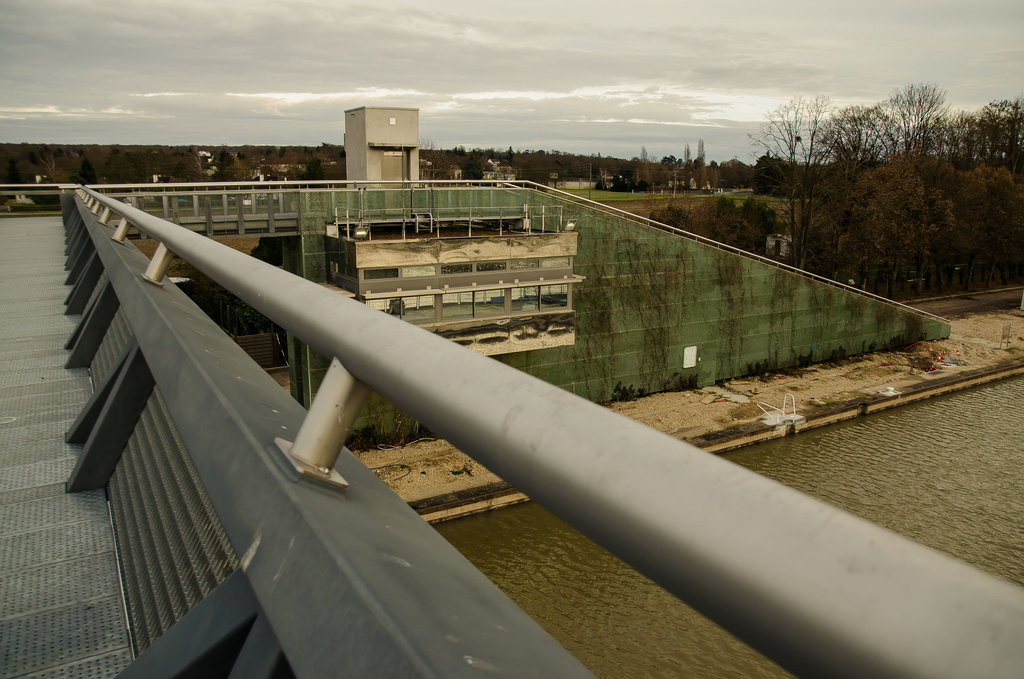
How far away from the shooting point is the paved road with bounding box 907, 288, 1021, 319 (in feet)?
95.0

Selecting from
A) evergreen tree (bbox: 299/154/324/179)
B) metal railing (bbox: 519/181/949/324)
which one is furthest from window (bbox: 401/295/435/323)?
evergreen tree (bbox: 299/154/324/179)

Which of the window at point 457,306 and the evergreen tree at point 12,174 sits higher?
the evergreen tree at point 12,174

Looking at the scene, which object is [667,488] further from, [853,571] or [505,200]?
[505,200]

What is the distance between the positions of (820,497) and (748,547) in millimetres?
9621

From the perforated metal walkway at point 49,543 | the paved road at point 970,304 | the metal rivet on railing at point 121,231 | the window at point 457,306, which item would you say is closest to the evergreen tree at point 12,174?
the window at point 457,306

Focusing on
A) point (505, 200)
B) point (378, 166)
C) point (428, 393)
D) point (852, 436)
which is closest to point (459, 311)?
point (505, 200)

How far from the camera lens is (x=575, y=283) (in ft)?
53.9

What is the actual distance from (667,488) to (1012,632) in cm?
17

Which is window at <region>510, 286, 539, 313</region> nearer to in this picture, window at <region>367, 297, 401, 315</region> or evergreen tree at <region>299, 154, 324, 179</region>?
window at <region>367, 297, 401, 315</region>

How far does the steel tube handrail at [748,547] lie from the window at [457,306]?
44.3 ft

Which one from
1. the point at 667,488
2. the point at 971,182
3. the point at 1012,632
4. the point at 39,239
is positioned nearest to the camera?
the point at 1012,632

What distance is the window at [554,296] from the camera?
15469mm

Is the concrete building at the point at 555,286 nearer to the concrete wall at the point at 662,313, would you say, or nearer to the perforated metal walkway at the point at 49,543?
the concrete wall at the point at 662,313

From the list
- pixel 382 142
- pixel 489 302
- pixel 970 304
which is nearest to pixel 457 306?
pixel 489 302
